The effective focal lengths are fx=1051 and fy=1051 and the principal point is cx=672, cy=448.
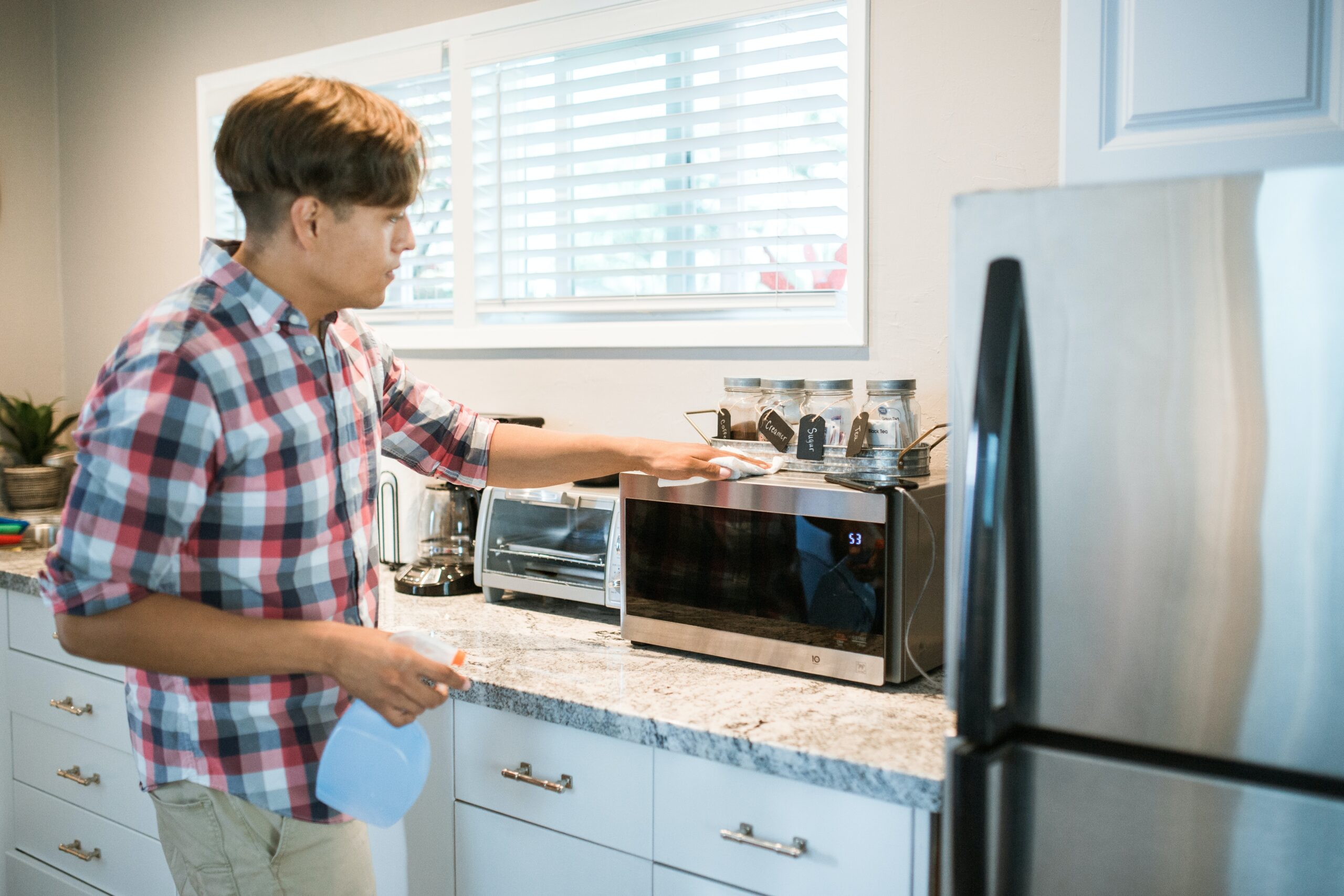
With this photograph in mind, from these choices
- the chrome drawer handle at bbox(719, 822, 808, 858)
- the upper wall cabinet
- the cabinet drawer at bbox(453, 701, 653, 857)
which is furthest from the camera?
the cabinet drawer at bbox(453, 701, 653, 857)

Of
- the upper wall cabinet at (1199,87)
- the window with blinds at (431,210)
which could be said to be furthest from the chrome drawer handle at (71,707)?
the upper wall cabinet at (1199,87)

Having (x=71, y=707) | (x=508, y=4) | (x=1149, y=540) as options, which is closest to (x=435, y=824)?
(x=71, y=707)

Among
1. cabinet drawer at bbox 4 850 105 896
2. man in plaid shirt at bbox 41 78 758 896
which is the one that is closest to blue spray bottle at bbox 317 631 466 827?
man in plaid shirt at bbox 41 78 758 896

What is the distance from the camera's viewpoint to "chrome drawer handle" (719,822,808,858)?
1.30m

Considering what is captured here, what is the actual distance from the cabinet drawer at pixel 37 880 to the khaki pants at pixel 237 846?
4.28 ft

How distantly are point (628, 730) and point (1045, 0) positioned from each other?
4.27 feet

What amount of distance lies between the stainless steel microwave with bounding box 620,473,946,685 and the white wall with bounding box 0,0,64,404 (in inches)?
94.7

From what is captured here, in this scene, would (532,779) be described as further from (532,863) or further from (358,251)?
(358,251)

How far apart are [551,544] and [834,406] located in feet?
1.92

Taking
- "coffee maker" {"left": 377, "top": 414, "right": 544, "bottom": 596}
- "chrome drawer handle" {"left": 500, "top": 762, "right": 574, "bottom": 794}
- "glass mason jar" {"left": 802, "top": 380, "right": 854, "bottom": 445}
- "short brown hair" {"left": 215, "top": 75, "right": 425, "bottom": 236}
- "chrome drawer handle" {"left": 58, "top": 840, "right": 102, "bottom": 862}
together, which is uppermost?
"short brown hair" {"left": 215, "top": 75, "right": 425, "bottom": 236}

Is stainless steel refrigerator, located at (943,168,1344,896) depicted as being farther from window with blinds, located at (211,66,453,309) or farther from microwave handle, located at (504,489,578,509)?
window with blinds, located at (211,66,453,309)

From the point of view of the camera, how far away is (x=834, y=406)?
170 cm

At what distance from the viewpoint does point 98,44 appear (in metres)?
3.12

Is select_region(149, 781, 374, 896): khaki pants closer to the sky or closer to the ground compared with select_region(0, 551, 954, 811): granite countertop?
closer to the ground
